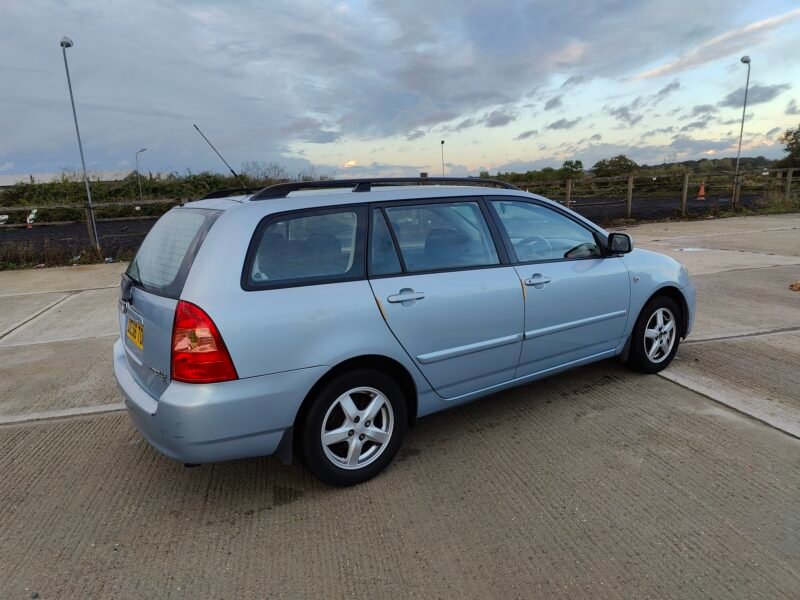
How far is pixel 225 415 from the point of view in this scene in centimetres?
238

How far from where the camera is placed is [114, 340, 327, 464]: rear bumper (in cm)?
235

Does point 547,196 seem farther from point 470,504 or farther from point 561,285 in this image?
point 470,504

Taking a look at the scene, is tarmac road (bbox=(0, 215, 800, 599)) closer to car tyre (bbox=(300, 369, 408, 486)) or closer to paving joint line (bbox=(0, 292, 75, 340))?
car tyre (bbox=(300, 369, 408, 486))

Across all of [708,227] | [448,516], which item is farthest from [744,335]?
[708,227]

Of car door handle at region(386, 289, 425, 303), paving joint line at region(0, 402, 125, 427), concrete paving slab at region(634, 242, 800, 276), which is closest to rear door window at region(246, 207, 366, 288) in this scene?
car door handle at region(386, 289, 425, 303)

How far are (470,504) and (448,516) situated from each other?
0.15 metres

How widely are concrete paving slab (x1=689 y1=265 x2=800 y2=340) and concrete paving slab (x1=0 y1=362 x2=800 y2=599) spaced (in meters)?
2.13

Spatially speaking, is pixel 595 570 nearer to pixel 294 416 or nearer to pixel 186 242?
pixel 294 416

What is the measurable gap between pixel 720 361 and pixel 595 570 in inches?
116

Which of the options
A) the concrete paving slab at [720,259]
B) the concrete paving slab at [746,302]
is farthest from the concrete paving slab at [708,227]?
the concrete paving slab at [746,302]

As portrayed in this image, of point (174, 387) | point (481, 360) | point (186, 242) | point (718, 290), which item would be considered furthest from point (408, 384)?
point (718, 290)

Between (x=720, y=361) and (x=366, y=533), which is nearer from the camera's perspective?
(x=366, y=533)

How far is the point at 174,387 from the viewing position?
2.39 meters

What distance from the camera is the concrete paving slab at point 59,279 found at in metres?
8.59
